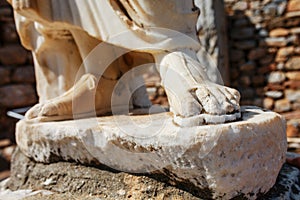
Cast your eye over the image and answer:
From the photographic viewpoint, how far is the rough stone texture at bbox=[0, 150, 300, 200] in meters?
0.94

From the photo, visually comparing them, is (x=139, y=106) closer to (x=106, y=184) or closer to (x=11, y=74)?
(x=106, y=184)

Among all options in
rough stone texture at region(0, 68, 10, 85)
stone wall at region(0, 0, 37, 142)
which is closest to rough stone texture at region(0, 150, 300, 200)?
stone wall at region(0, 0, 37, 142)

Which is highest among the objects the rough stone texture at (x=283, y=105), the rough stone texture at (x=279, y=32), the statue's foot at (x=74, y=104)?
the rough stone texture at (x=279, y=32)

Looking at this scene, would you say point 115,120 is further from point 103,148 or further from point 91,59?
point 91,59

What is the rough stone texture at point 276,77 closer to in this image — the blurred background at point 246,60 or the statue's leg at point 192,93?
the blurred background at point 246,60

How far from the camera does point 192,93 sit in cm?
91

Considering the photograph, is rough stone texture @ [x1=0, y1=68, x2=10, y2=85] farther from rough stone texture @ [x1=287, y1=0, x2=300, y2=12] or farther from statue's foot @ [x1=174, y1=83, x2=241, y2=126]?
statue's foot @ [x1=174, y1=83, x2=241, y2=126]

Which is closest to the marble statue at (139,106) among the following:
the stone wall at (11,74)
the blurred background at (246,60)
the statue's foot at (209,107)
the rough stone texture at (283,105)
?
the statue's foot at (209,107)

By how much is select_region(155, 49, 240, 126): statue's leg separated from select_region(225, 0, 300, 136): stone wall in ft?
8.62

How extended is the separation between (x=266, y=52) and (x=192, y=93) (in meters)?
2.96

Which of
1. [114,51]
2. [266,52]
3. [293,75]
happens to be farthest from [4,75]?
[293,75]

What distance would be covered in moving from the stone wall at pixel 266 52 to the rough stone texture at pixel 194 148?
103 inches

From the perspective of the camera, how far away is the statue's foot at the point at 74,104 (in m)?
1.19

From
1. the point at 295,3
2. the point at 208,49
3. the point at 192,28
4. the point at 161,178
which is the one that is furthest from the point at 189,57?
the point at 295,3
